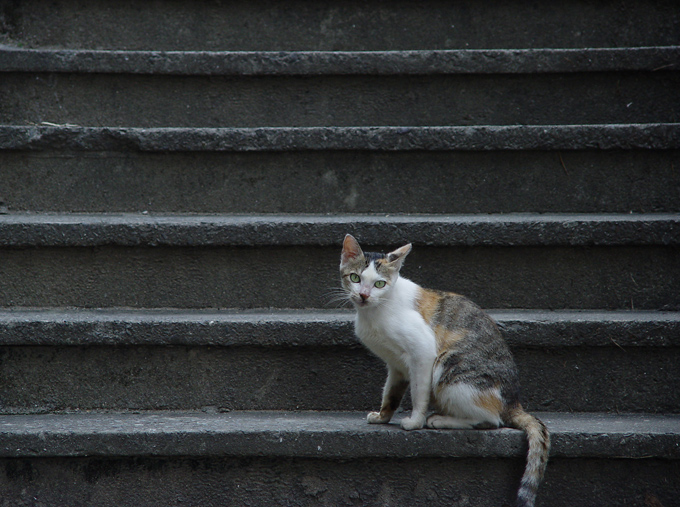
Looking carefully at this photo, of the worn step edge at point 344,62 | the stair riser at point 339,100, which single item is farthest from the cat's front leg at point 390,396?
the worn step edge at point 344,62

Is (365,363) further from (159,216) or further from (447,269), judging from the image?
(159,216)

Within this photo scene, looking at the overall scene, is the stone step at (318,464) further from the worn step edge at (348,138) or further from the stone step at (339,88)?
the stone step at (339,88)

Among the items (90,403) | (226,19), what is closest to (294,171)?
(226,19)

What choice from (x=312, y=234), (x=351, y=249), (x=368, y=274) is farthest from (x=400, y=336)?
(x=312, y=234)

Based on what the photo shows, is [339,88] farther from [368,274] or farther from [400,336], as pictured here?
[400,336]

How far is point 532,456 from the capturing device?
6.34ft

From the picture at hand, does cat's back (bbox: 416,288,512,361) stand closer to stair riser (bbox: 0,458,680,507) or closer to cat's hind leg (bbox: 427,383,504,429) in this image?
cat's hind leg (bbox: 427,383,504,429)

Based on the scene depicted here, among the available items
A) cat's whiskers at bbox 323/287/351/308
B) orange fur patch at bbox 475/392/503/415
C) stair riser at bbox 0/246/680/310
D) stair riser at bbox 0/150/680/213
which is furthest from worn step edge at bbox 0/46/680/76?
orange fur patch at bbox 475/392/503/415

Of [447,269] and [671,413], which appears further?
[447,269]

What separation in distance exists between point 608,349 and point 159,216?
5.72 feet

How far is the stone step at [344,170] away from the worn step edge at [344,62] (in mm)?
350

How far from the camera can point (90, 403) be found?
231 cm

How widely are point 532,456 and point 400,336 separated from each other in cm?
51

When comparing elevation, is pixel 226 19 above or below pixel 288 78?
above
